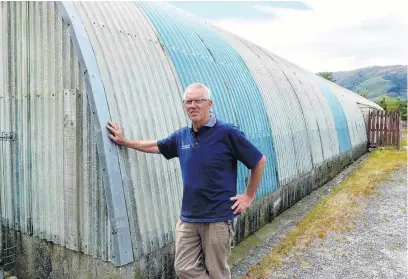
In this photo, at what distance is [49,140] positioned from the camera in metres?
5.58

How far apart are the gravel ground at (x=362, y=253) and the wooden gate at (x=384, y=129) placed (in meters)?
18.8

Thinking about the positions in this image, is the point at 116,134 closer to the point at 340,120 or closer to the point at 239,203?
the point at 239,203

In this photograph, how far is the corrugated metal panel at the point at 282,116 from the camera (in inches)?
416

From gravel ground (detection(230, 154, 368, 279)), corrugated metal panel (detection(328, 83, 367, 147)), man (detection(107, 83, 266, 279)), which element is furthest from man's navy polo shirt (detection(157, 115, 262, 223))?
corrugated metal panel (detection(328, 83, 367, 147))

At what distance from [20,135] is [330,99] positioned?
1776cm

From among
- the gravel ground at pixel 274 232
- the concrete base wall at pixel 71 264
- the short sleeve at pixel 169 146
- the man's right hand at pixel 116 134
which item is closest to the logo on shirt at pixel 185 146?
the short sleeve at pixel 169 146

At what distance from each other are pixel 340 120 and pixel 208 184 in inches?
716

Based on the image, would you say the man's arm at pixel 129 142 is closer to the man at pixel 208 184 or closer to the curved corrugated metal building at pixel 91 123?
the curved corrugated metal building at pixel 91 123

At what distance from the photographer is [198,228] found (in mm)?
4254

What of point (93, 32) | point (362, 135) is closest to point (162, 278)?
point (93, 32)

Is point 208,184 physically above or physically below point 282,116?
below

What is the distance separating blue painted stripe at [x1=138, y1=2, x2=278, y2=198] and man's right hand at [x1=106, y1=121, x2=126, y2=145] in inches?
90.8

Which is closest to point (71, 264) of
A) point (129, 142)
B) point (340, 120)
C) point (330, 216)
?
point (129, 142)

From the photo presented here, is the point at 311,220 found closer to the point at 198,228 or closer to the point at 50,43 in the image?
the point at 198,228
